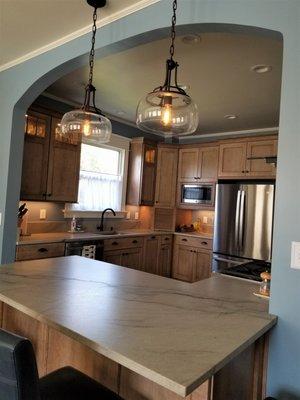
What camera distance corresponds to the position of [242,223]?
4.18 metres

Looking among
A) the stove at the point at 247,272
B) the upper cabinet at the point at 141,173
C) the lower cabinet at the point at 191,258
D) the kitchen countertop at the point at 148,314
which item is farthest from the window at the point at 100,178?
the stove at the point at 247,272

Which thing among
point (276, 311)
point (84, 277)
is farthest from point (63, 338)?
point (276, 311)

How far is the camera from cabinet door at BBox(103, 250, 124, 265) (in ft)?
13.1

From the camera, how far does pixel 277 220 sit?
4.58ft

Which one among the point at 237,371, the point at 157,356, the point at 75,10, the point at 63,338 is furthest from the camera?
the point at 75,10

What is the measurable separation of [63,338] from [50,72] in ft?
6.57

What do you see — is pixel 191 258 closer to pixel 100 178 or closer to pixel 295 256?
pixel 100 178

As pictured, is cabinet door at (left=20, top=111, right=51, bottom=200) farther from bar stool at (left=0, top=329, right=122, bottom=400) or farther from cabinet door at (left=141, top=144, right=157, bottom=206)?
bar stool at (left=0, top=329, right=122, bottom=400)

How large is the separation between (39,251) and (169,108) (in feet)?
7.74

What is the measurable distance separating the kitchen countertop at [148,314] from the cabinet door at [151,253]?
2.64 metres

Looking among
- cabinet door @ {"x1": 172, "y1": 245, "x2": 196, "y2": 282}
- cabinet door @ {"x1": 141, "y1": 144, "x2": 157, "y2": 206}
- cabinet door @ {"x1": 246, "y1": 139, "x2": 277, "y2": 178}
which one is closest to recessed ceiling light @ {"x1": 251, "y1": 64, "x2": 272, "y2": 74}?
cabinet door @ {"x1": 246, "y1": 139, "x2": 277, "y2": 178}

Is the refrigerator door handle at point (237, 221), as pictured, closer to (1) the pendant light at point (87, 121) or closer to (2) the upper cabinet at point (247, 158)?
(2) the upper cabinet at point (247, 158)

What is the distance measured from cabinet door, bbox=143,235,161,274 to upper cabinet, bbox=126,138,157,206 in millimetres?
657

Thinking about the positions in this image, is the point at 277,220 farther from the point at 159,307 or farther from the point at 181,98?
the point at 181,98
